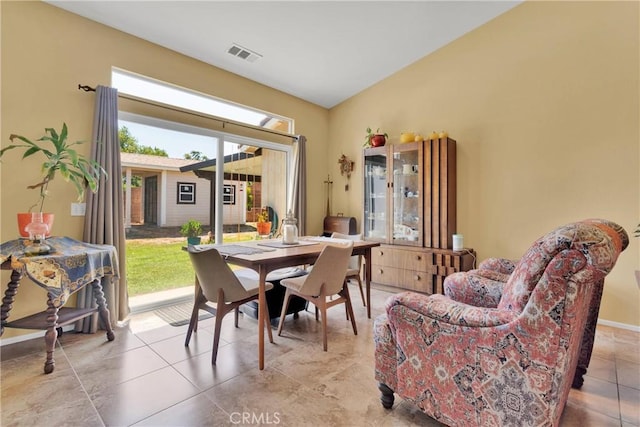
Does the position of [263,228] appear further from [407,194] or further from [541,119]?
[541,119]

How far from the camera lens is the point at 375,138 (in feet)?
13.6

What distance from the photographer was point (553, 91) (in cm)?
295

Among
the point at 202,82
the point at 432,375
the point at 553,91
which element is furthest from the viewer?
the point at 202,82

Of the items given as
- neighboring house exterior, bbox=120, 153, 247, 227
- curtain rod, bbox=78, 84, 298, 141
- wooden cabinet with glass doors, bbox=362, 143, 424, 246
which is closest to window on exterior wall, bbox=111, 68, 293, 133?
curtain rod, bbox=78, 84, 298, 141

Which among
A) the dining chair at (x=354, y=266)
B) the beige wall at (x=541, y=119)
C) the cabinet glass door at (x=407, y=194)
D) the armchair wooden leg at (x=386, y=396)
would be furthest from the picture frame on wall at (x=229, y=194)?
the armchair wooden leg at (x=386, y=396)

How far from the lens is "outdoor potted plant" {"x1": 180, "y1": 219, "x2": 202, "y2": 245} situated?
3566mm

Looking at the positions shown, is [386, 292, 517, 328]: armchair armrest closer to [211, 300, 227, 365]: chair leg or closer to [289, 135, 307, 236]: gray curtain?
[211, 300, 227, 365]: chair leg

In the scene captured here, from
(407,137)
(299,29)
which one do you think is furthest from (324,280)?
(299,29)

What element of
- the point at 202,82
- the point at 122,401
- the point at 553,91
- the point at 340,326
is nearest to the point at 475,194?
the point at 553,91

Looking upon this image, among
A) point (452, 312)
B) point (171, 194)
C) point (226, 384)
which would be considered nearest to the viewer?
point (452, 312)

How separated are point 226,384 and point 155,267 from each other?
2182 millimetres

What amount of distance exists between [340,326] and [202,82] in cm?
318

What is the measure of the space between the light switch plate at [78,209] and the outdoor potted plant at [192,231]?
1051 mm

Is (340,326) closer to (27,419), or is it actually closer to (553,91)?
(27,419)
